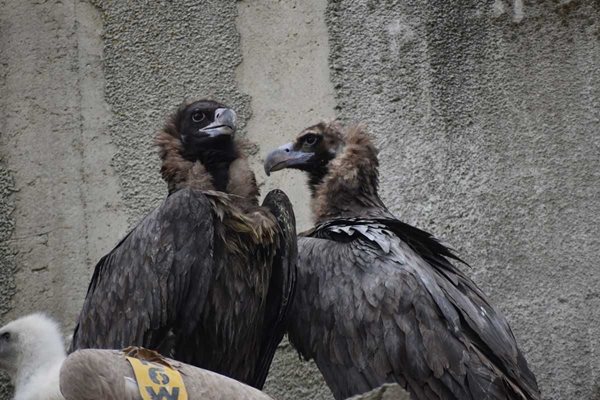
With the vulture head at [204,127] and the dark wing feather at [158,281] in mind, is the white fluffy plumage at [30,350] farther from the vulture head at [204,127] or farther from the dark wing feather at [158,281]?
the vulture head at [204,127]

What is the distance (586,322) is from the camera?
5.89 meters

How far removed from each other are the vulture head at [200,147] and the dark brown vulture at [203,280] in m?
0.01

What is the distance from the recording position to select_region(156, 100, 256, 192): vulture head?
17.2 feet

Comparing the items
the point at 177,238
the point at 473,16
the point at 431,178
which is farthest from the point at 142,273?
the point at 473,16

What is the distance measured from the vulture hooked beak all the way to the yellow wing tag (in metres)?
1.88

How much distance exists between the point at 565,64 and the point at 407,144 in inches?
33.9

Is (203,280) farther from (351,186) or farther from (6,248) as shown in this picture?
(6,248)

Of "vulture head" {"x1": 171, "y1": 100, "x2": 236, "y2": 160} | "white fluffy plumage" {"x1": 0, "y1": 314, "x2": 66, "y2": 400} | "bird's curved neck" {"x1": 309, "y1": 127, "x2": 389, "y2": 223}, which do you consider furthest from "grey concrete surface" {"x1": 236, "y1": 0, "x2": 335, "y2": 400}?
"white fluffy plumage" {"x1": 0, "y1": 314, "x2": 66, "y2": 400}

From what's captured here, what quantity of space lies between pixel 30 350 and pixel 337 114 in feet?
6.14

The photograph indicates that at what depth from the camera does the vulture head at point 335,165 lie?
5574mm

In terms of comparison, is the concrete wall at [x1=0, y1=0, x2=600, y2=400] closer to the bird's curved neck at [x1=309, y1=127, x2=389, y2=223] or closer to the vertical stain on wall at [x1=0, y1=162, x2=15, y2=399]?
the vertical stain on wall at [x1=0, y1=162, x2=15, y2=399]

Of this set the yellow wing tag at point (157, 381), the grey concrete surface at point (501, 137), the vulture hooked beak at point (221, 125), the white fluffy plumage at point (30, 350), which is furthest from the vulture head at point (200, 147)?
the yellow wing tag at point (157, 381)

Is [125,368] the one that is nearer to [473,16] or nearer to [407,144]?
[407,144]

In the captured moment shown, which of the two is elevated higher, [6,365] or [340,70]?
[340,70]
